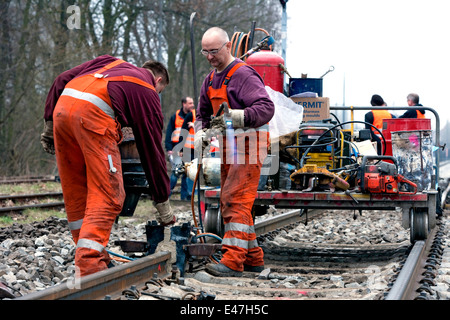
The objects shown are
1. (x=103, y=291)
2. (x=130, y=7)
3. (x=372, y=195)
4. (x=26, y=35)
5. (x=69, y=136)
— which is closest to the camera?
(x=103, y=291)

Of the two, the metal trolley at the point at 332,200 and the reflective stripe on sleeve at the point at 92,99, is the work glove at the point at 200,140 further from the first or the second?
the metal trolley at the point at 332,200

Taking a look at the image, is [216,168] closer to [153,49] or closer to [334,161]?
[334,161]

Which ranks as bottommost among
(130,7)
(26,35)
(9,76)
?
(9,76)

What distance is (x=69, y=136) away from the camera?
4562 millimetres

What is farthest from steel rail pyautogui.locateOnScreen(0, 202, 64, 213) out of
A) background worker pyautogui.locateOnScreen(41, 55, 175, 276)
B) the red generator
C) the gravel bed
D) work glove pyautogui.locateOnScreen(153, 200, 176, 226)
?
the red generator

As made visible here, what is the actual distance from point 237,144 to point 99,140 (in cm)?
131

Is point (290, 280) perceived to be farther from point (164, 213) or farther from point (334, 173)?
point (334, 173)

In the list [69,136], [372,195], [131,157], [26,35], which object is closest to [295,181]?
[372,195]

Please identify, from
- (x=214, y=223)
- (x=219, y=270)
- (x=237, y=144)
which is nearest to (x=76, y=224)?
(x=219, y=270)

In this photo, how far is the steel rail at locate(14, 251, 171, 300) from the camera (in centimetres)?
341

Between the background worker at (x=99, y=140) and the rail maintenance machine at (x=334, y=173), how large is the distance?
140 centimetres

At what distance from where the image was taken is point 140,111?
4.62 metres
